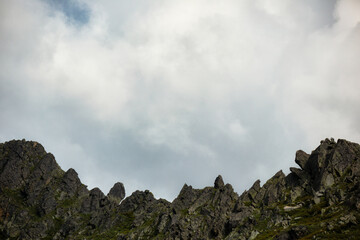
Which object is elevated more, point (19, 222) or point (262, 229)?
point (19, 222)

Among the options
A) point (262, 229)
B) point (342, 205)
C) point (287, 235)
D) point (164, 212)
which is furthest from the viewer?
point (164, 212)

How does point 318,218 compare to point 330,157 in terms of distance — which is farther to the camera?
point 330,157

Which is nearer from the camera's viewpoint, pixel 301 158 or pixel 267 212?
pixel 267 212

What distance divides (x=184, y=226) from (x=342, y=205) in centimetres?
7752

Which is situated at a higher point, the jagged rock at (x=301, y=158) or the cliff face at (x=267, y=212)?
the jagged rock at (x=301, y=158)

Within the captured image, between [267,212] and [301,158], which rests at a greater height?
[301,158]

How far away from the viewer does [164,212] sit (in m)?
178

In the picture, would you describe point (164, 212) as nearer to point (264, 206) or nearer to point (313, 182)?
point (264, 206)

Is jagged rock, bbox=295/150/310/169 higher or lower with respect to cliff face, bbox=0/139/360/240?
higher

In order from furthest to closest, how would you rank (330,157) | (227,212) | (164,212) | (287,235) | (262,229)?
(164,212)
(227,212)
(330,157)
(262,229)
(287,235)

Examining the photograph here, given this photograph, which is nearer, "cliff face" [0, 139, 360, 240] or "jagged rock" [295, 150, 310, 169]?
"cliff face" [0, 139, 360, 240]

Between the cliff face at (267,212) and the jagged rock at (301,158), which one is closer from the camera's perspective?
the cliff face at (267,212)

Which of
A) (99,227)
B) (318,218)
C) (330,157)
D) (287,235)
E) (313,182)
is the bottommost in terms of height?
(287,235)

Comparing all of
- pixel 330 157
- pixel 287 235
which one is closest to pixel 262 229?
pixel 287 235
